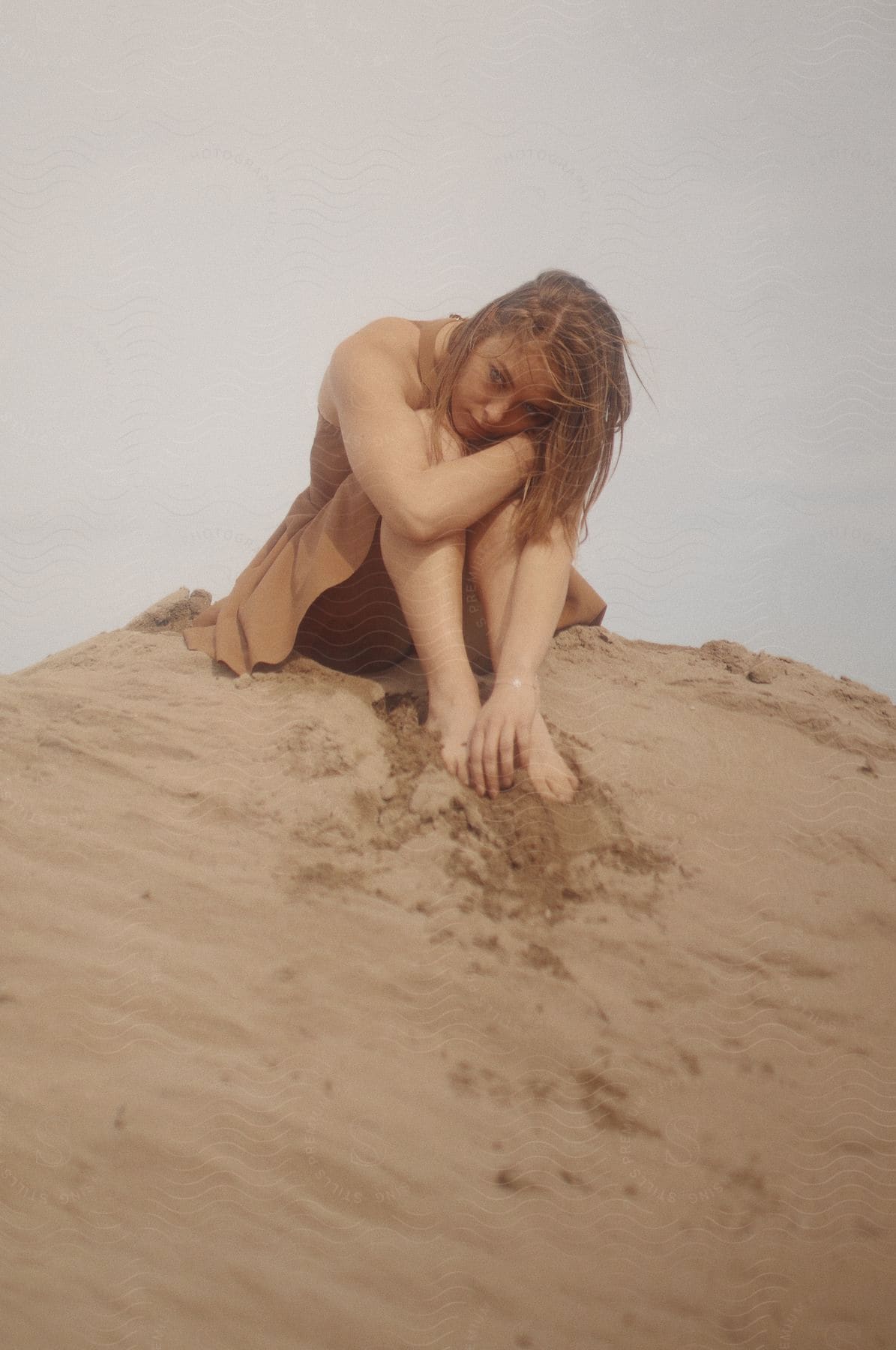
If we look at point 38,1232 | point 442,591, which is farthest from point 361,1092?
point 442,591

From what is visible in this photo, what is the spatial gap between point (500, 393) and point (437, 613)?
0.40 m

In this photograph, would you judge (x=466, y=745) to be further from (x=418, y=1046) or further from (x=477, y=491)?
(x=418, y=1046)

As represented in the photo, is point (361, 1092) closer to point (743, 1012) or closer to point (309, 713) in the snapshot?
point (743, 1012)

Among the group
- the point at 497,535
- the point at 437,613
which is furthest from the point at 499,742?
the point at 497,535

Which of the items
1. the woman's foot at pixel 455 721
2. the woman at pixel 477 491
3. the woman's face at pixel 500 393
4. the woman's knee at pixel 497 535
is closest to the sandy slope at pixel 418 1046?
the woman's foot at pixel 455 721

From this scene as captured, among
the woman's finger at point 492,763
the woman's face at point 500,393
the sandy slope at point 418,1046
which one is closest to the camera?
the sandy slope at point 418,1046

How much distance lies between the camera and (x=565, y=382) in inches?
59.3

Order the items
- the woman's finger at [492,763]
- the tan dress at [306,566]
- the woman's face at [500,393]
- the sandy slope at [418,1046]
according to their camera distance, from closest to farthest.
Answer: the sandy slope at [418,1046] < the woman's finger at [492,763] < the woman's face at [500,393] < the tan dress at [306,566]

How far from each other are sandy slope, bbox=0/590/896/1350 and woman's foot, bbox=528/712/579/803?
0.04 m

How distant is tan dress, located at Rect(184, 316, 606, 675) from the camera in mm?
1660

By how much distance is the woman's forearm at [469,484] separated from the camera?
1.46 metres

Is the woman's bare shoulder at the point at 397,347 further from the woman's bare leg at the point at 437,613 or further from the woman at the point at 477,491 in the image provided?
the woman's bare leg at the point at 437,613

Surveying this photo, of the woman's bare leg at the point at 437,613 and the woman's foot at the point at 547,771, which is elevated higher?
the woman's bare leg at the point at 437,613

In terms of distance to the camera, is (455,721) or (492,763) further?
(455,721)
